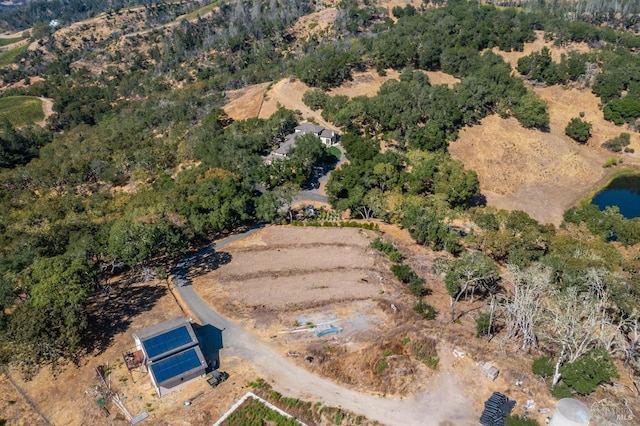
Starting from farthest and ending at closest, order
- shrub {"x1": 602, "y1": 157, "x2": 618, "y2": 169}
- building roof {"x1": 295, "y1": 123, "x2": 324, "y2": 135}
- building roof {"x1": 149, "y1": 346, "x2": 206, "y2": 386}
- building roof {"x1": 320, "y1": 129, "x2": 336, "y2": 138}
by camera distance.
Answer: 1. shrub {"x1": 602, "y1": 157, "x2": 618, "y2": 169}
2. building roof {"x1": 295, "y1": 123, "x2": 324, "y2": 135}
3. building roof {"x1": 320, "y1": 129, "x2": 336, "y2": 138}
4. building roof {"x1": 149, "y1": 346, "x2": 206, "y2": 386}

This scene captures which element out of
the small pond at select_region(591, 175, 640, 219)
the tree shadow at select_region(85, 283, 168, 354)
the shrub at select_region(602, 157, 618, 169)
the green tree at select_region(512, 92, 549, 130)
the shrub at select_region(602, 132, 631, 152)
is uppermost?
the tree shadow at select_region(85, 283, 168, 354)

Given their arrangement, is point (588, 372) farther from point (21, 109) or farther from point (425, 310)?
point (21, 109)

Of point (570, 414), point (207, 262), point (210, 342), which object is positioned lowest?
point (207, 262)

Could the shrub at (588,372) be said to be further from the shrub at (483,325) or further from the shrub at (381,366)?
the shrub at (381,366)

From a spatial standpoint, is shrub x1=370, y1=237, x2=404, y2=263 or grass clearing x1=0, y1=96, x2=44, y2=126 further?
grass clearing x1=0, y1=96, x2=44, y2=126

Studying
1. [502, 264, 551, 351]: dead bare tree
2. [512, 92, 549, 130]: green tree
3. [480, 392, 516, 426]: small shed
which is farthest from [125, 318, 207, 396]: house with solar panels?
[512, 92, 549, 130]: green tree

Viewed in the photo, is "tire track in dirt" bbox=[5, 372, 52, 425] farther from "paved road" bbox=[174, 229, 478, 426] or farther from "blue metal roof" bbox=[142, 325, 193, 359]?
"paved road" bbox=[174, 229, 478, 426]

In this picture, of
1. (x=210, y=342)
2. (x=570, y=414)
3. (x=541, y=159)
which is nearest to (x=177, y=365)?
(x=210, y=342)

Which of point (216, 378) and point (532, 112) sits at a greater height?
point (216, 378)
